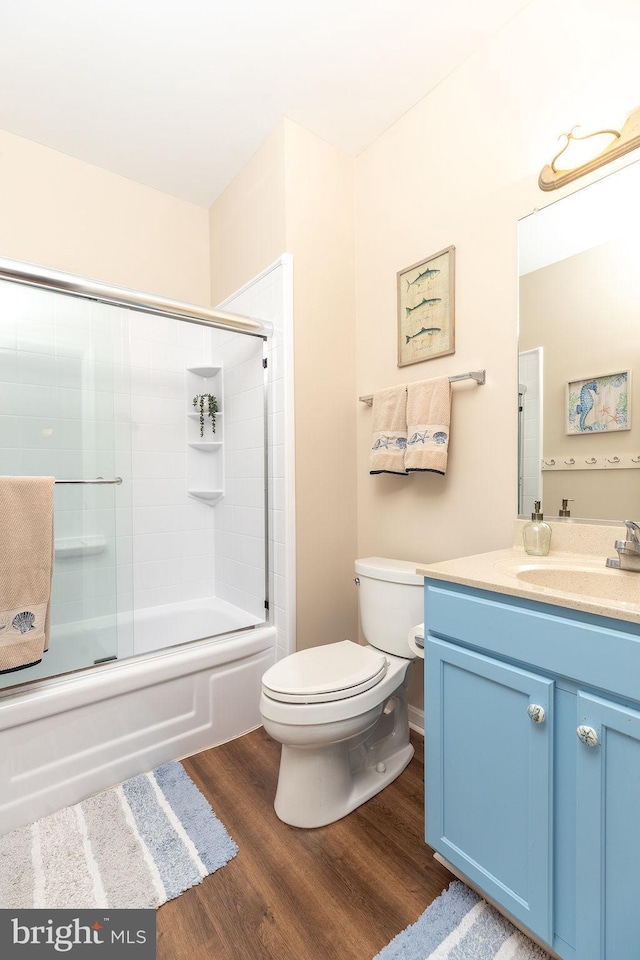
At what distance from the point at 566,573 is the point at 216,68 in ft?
7.15

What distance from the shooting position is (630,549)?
123 cm

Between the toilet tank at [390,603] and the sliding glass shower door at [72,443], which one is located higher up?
the sliding glass shower door at [72,443]

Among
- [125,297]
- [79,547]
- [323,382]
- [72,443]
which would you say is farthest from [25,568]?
[323,382]

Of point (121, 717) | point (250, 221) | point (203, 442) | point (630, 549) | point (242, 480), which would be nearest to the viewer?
point (630, 549)

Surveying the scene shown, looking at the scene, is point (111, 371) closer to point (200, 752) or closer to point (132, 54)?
point (132, 54)

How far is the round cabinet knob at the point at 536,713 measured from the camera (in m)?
0.99

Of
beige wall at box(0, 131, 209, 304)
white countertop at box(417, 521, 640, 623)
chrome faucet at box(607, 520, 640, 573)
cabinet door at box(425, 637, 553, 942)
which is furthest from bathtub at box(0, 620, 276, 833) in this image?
beige wall at box(0, 131, 209, 304)

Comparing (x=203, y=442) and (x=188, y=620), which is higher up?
(x=203, y=442)

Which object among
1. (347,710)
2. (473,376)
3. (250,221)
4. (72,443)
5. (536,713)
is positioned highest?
(250,221)

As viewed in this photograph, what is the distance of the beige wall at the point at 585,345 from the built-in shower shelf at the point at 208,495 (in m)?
1.71

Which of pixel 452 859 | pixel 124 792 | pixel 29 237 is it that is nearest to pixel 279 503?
pixel 124 792

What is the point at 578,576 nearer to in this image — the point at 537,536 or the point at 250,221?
the point at 537,536

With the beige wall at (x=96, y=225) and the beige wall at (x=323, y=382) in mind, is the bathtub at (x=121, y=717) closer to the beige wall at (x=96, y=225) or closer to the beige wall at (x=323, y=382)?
the beige wall at (x=323, y=382)

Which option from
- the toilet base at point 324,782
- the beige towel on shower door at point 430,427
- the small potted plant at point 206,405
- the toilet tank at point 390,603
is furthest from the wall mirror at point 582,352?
the small potted plant at point 206,405
